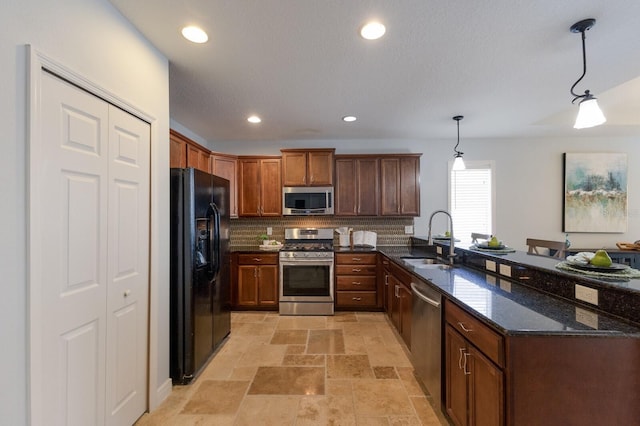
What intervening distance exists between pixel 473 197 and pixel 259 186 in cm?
347

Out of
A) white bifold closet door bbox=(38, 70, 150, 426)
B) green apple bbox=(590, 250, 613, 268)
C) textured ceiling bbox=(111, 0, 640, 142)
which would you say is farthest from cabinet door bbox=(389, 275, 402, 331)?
white bifold closet door bbox=(38, 70, 150, 426)

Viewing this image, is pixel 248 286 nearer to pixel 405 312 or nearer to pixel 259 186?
pixel 259 186

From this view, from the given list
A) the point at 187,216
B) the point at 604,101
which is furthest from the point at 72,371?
the point at 604,101

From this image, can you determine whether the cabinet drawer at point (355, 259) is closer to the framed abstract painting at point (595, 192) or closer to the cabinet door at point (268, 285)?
the cabinet door at point (268, 285)

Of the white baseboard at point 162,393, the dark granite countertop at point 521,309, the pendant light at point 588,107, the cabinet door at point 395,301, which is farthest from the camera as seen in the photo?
the cabinet door at point 395,301

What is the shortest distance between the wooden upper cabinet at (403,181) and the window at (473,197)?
72 centimetres

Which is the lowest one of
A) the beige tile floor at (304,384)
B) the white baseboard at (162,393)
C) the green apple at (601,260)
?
the beige tile floor at (304,384)

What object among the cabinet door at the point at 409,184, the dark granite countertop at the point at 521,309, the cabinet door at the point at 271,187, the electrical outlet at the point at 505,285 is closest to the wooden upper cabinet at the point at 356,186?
the cabinet door at the point at 409,184

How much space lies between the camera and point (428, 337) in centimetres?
207

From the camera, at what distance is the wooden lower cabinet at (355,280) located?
390 cm

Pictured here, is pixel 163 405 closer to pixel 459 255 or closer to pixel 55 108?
pixel 55 108

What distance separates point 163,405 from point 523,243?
513 centimetres

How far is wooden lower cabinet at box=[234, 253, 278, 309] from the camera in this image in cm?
397

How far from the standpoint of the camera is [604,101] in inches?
146
